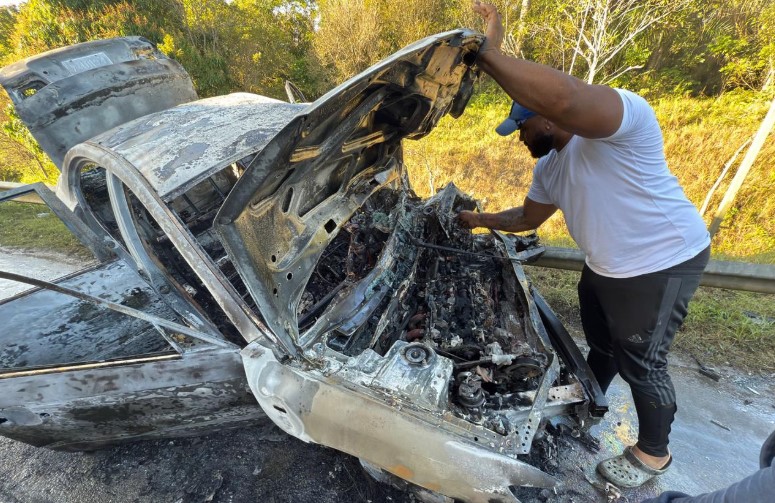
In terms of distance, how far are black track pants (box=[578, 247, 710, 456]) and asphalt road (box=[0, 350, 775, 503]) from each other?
1.28 feet

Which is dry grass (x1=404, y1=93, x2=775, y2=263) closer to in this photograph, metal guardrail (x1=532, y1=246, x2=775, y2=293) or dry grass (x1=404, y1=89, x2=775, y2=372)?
dry grass (x1=404, y1=89, x2=775, y2=372)

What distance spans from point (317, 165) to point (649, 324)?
5.86ft

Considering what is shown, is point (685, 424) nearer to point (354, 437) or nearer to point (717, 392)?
point (717, 392)

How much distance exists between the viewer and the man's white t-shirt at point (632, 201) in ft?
5.16

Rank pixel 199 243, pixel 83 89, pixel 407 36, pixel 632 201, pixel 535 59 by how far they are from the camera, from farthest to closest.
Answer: pixel 407 36 < pixel 535 59 < pixel 83 89 < pixel 199 243 < pixel 632 201

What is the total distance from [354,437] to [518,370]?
0.86 m

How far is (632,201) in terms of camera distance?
1637 mm

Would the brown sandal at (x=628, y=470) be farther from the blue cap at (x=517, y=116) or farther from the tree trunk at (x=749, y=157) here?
the tree trunk at (x=749, y=157)

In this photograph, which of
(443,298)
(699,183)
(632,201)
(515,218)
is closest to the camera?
(632,201)

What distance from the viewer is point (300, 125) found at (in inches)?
50.8

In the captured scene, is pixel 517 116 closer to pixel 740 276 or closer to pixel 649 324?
pixel 649 324

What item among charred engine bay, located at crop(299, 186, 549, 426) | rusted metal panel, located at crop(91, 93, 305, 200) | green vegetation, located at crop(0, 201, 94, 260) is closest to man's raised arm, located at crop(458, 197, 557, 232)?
charred engine bay, located at crop(299, 186, 549, 426)

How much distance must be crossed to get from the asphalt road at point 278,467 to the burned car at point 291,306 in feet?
0.94

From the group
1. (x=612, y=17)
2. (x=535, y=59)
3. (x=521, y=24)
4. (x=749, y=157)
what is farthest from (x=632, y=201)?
(x=535, y=59)
